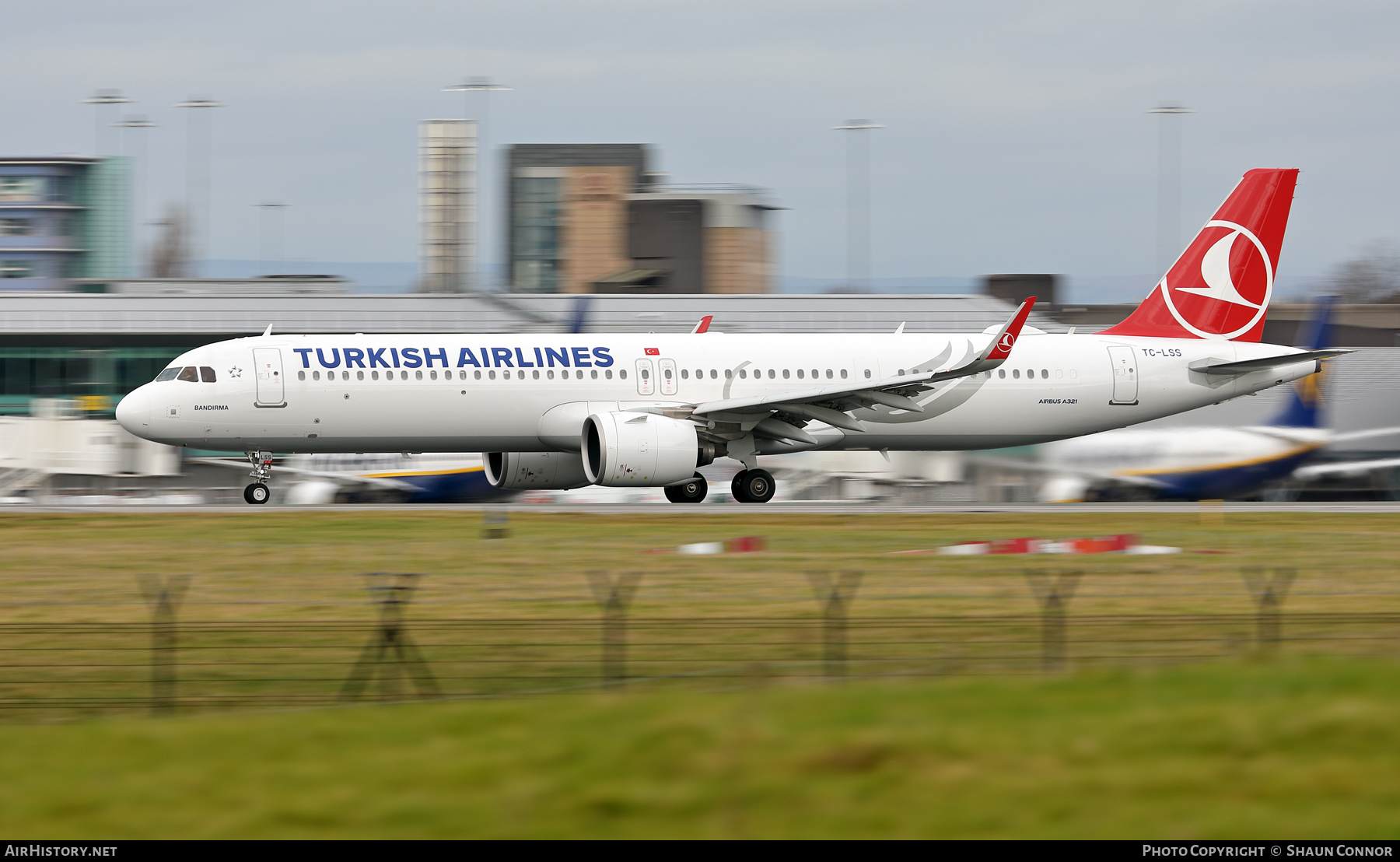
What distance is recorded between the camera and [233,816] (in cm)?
863

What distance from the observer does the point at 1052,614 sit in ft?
48.5

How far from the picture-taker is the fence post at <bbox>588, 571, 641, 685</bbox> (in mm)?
12820

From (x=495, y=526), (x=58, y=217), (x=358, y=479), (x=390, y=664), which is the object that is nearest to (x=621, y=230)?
(x=58, y=217)

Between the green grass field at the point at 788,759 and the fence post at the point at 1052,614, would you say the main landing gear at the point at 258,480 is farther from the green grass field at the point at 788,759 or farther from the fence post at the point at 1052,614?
the fence post at the point at 1052,614

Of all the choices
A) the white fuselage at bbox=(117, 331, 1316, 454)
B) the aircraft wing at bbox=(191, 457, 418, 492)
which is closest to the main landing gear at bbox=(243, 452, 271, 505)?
the white fuselage at bbox=(117, 331, 1316, 454)

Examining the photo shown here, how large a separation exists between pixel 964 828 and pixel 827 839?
0.77 meters

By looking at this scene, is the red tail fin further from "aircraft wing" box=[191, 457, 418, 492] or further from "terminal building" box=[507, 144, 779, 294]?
"terminal building" box=[507, 144, 779, 294]

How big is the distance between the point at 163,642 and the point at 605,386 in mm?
18399

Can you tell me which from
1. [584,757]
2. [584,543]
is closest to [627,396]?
[584,543]

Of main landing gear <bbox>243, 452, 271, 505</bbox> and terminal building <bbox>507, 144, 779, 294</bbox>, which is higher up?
terminal building <bbox>507, 144, 779, 294</bbox>

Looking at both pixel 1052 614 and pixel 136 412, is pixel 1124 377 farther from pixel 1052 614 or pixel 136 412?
pixel 136 412

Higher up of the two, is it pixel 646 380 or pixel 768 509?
pixel 646 380

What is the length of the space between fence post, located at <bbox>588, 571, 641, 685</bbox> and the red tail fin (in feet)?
64.2
